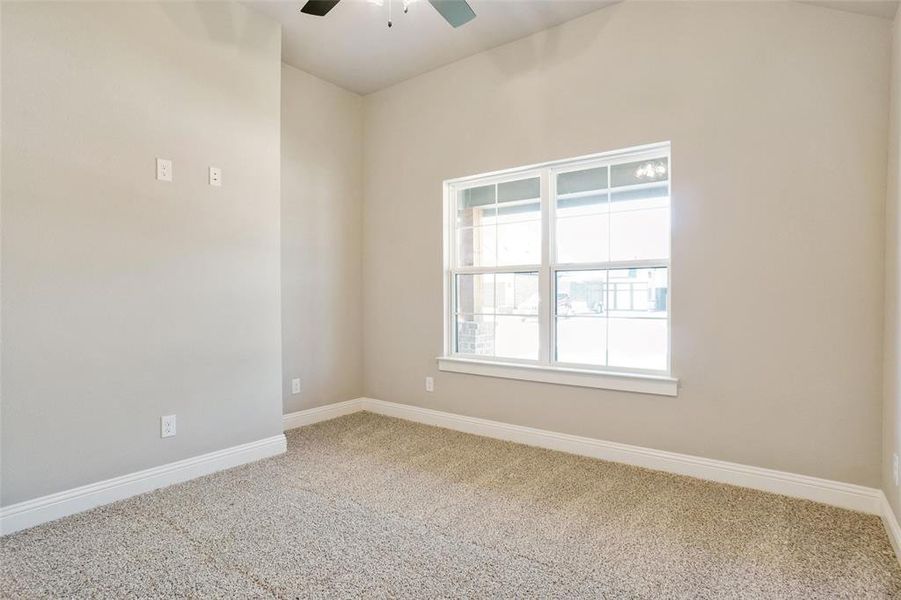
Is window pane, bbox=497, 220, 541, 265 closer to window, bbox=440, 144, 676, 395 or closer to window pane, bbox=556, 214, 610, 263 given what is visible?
window, bbox=440, 144, 676, 395

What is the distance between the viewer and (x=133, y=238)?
8.39ft

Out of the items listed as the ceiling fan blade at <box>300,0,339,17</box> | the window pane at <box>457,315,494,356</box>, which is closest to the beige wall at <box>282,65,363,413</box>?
the window pane at <box>457,315,494,356</box>

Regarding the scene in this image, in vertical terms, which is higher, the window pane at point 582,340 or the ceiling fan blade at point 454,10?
the ceiling fan blade at point 454,10

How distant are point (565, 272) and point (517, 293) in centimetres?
43

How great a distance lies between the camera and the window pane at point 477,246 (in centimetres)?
377

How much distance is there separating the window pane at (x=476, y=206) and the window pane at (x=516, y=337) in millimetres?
824

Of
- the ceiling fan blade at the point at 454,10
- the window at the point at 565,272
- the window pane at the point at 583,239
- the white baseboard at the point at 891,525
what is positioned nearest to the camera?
the white baseboard at the point at 891,525

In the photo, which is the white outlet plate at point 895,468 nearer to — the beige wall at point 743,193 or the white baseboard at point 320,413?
the beige wall at point 743,193

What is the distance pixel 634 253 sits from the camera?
3.06m

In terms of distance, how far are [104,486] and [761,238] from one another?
3733 millimetres

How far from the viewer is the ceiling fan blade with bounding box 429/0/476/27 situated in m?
2.26

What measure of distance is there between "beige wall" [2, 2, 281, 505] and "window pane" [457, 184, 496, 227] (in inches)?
57.9

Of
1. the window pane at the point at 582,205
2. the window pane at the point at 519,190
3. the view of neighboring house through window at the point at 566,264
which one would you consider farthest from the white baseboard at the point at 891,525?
the window pane at the point at 519,190


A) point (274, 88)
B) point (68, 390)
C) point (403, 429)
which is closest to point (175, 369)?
point (68, 390)
